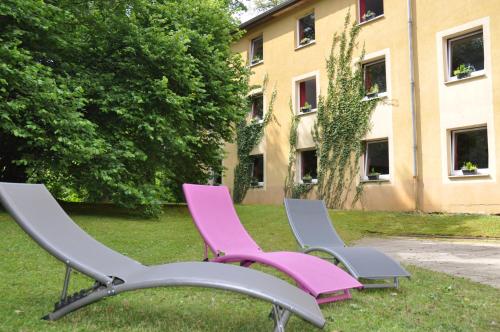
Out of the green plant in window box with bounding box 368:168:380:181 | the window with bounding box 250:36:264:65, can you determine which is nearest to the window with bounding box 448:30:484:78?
the green plant in window box with bounding box 368:168:380:181

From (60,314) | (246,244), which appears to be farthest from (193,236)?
(60,314)

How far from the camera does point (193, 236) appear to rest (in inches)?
365

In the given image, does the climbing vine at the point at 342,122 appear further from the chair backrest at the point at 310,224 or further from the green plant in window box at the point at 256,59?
the chair backrest at the point at 310,224

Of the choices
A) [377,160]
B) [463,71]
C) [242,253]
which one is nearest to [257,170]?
[377,160]

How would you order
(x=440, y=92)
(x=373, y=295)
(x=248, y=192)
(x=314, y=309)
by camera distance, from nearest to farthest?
(x=314, y=309)
(x=373, y=295)
(x=440, y=92)
(x=248, y=192)

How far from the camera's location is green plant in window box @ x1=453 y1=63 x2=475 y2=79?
14164mm

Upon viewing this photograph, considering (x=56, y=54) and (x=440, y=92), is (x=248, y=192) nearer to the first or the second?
(x=440, y=92)

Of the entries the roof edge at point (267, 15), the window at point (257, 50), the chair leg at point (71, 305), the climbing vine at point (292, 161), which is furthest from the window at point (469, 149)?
the chair leg at point (71, 305)

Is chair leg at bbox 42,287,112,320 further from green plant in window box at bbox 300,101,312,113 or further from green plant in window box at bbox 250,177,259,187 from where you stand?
green plant in window box at bbox 250,177,259,187

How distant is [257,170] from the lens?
71.9ft

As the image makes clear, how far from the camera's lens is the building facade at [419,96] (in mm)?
13741

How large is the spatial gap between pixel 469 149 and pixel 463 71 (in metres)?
2.32

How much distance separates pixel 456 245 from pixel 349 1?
11.5m

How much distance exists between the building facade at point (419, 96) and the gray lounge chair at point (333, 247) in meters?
8.76
